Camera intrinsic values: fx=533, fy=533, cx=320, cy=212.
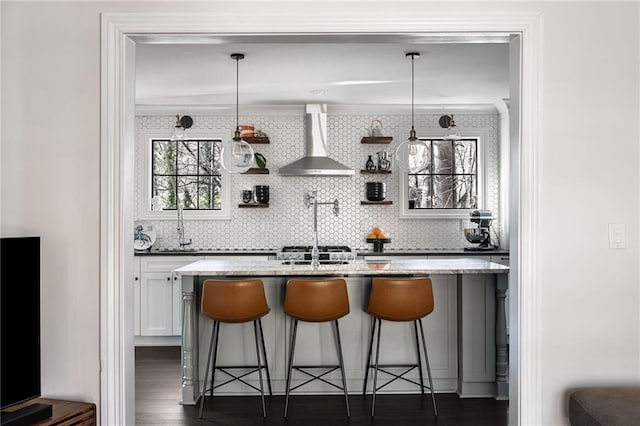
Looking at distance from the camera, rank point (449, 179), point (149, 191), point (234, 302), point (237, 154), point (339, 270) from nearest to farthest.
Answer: point (234, 302) < point (339, 270) < point (237, 154) < point (149, 191) < point (449, 179)

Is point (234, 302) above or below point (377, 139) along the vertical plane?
below

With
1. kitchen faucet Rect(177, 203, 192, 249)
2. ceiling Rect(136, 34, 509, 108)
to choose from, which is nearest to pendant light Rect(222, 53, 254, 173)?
ceiling Rect(136, 34, 509, 108)

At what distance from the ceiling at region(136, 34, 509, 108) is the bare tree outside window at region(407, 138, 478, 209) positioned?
536 millimetres

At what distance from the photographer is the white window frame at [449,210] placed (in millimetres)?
6191

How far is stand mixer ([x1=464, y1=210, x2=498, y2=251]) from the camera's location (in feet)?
19.3

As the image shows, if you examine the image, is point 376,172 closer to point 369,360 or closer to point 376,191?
point 376,191

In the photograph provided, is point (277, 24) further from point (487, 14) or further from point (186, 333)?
point (186, 333)

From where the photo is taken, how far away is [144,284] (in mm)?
5508

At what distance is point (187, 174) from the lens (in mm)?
6227

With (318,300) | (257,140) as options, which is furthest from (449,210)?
(318,300)

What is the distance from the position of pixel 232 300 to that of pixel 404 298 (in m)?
1.13

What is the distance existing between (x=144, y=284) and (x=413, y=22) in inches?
164
